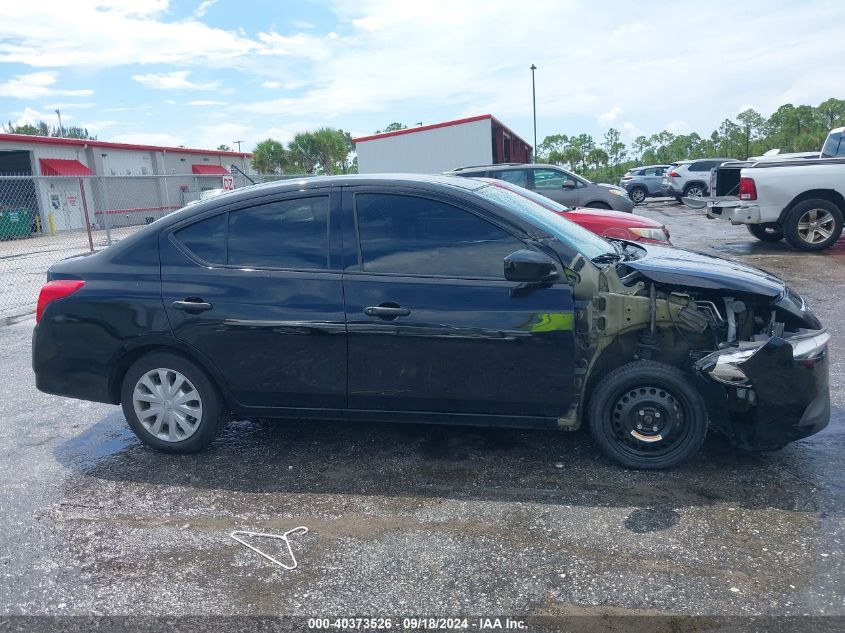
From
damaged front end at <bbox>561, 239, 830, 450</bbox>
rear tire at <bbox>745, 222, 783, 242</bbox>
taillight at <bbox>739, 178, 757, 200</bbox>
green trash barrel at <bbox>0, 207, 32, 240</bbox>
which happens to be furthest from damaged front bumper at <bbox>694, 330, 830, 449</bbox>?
green trash barrel at <bbox>0, 207, 32, 240</bbox>

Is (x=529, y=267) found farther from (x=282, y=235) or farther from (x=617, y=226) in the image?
(x=617, y=226)

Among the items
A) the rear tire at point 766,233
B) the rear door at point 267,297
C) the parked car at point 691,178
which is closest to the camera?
the rear door at point 267,297

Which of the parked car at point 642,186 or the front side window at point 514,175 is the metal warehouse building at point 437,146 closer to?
the parked car at point 642,186

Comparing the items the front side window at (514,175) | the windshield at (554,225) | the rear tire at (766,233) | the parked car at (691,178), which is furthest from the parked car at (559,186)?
the parked car at (691,178)

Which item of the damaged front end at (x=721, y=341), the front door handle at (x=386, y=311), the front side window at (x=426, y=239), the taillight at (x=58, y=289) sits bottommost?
the damaged front end at (x=721, y=341)

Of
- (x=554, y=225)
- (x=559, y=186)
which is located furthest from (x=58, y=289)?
(x=559, y=186)

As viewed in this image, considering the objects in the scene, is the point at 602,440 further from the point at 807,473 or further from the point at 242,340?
the point at 242,340

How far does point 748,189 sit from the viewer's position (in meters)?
12.0

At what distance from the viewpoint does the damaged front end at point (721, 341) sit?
3840mm

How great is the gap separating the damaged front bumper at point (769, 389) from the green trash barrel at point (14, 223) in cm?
2615

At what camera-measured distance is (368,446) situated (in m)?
4.71

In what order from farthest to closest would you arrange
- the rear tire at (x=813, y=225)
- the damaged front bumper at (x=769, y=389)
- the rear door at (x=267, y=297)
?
the rear tire at (x=813, y=225) < the rear door at (x=267, y=297) < the damaged front bumper at (x=769, y=389)

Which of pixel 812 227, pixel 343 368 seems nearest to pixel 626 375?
pixel 343 368

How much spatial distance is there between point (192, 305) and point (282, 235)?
69cm
